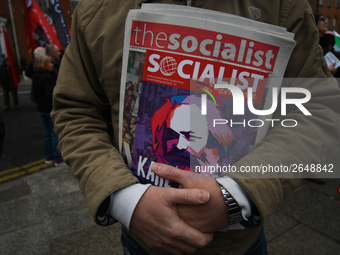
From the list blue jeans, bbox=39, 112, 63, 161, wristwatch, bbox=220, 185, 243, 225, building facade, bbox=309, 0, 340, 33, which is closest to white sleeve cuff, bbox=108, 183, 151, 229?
wristwatch, bbox=220, 185, 243, 225

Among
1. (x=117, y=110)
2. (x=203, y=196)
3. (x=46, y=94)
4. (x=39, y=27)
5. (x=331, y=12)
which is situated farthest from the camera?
(x=331, y=12)

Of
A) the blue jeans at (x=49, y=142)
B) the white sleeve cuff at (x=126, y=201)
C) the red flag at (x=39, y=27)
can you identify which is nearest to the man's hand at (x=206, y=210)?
the white sleeve cuff at (x=126, y=201)

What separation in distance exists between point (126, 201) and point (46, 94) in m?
4.60

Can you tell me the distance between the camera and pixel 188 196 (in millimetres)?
810

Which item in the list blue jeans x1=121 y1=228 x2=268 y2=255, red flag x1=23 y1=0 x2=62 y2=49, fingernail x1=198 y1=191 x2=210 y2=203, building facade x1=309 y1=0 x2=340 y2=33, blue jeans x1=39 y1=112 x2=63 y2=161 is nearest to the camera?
fingernail x1=198 y1=191 x2=210 y2=203

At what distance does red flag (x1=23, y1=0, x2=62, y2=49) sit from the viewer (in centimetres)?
618

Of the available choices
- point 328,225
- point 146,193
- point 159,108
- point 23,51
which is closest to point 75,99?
point 159,108

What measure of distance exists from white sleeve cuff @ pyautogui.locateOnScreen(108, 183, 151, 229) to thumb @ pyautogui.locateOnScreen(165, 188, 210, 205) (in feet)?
0.32

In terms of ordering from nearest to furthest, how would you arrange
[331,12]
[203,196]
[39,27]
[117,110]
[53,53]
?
[203,196] < [117,110] < [53,53] < [39,27] < [331,12]

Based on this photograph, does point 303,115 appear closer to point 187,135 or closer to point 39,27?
point 187,135

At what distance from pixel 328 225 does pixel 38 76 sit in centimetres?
474

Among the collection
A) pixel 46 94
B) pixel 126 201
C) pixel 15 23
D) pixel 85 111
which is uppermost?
pixel 85 111

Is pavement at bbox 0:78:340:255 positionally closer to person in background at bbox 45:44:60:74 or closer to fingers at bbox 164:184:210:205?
fingers at bbox 164:184:210:205

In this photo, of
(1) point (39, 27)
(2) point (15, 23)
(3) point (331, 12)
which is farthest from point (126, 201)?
(3) point (331, 12)
